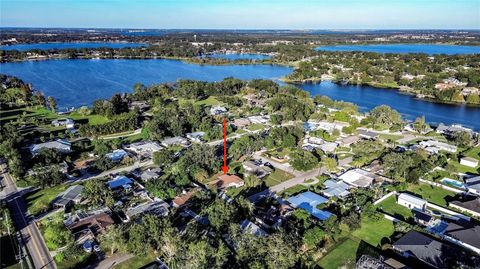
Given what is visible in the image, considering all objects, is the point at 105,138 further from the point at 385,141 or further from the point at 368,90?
the point at 368,90

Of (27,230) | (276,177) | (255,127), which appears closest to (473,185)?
(276,177)

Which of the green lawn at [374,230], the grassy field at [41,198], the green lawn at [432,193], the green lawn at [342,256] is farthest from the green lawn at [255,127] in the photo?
the green lawn at [342,256]

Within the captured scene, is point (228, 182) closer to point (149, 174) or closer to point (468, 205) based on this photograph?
point (149, 174)

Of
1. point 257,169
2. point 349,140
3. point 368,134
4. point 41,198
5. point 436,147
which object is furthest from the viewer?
point 368,134

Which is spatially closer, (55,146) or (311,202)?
(311,202)

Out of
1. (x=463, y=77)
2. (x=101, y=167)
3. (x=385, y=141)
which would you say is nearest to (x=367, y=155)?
(x=385, y=141)

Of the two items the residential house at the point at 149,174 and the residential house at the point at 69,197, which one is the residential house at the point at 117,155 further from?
the residential house at the point at 69,197

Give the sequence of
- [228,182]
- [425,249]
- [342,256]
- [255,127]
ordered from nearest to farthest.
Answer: [425,249]
[342,256]
[228,182]
[255,127]

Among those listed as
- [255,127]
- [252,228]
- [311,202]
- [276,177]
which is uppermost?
[252,228]
